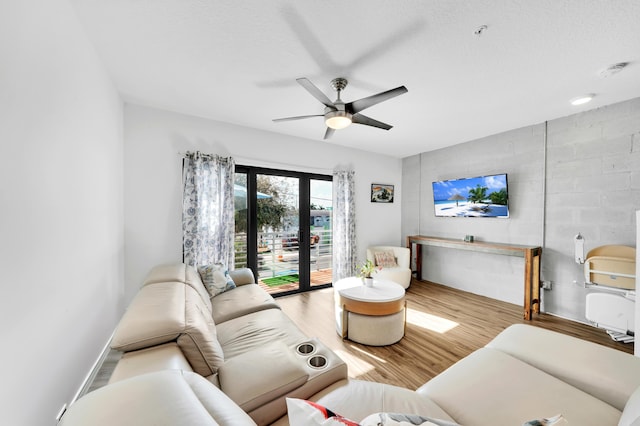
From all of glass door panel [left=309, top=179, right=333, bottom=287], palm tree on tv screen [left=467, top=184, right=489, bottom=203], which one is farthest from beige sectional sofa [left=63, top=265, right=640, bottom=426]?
glass door panel [left=309, top=179, right=333, bottom=287]

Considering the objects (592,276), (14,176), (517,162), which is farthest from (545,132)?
(14,176)

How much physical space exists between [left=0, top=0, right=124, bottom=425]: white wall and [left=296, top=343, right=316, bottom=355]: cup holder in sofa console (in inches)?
47.1

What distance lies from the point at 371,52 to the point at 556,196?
313 centimetres

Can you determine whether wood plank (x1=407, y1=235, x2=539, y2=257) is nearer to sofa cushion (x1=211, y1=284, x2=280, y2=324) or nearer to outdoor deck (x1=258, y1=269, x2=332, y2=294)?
outdoor deck (x1=258, y1=269, x2=332, y2=294)

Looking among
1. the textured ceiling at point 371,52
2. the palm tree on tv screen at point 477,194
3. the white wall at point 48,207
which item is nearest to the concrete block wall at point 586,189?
the textured ceiling at point 371,52

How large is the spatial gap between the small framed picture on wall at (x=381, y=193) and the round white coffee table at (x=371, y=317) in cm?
249

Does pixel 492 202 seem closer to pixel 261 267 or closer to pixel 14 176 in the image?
pixel 261 267

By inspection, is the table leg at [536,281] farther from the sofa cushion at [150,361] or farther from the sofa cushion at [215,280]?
the sofa cushion at [150,361]

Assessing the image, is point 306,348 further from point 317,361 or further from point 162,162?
point 162,162

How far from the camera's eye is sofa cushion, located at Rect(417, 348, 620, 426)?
100 cm

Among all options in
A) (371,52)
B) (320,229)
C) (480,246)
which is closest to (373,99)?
(371,52)

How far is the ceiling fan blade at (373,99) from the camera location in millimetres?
1792

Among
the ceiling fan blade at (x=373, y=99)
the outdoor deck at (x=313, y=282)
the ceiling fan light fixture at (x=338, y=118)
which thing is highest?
the ceiling fan blade at (x=373, y=99)

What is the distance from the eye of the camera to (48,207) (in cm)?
126
